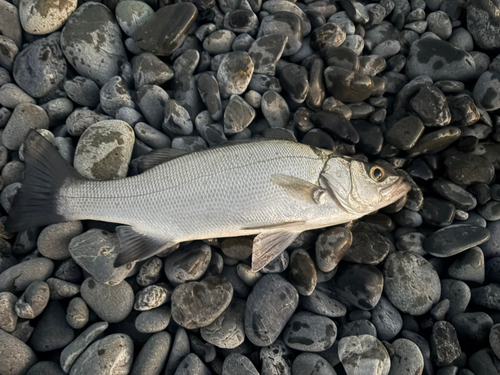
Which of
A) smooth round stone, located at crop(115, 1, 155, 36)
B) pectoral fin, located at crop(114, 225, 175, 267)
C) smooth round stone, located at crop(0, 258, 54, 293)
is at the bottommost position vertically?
smooth round stone, located at crop(0, 258, 54, 293)

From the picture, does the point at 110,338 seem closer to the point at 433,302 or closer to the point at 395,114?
the point at 433,302

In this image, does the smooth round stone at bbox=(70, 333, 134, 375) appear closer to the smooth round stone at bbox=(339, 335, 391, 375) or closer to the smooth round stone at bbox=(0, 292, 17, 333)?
the smooth round stone at bbox=(0, 292, 17, 333)

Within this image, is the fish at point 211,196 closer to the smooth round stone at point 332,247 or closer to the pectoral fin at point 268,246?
the pectoral fin at point 268,246

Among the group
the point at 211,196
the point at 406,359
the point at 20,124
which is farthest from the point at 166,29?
the point at 406,359

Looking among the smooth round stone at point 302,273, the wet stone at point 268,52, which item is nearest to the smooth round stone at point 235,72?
the wet stone at point 268,52

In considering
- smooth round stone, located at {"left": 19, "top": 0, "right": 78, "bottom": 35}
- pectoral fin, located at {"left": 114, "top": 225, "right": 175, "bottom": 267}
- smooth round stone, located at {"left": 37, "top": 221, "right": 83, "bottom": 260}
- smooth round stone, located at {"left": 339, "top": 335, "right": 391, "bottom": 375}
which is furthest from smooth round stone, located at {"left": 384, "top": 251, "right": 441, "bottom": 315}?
smooth round stone, located at {"left": 19, "top": 0, "right": 78, "bottom": 35}

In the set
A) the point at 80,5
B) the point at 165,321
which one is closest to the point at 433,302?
the point at 165,321
